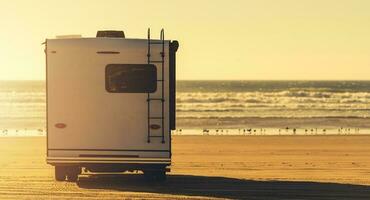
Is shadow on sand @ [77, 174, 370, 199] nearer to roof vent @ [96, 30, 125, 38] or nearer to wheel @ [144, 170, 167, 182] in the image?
wheel @ [144, 170, 167, 182]

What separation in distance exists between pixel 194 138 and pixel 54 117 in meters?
15.6

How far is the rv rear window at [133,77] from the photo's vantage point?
13.8 metres

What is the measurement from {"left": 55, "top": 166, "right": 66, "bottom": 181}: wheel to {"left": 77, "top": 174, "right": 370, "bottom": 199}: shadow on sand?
301mm

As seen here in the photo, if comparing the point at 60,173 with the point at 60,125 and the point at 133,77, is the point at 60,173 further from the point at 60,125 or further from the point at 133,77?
the point at 133,77

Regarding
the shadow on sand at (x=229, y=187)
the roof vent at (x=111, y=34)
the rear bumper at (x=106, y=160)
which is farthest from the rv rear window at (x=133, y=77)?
the shadow on sand at (x=229, y=187)

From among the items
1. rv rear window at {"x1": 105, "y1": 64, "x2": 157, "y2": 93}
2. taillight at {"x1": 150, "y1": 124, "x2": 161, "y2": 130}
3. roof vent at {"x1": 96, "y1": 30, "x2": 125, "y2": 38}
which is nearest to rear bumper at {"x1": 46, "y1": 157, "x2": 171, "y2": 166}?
taillight at {"x1": 150, "y1": 124, "x2": 161, "y2": 130}

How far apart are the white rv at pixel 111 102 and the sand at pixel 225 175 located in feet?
1.86

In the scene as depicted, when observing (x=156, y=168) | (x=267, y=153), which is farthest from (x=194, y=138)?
(x=156, y=168)

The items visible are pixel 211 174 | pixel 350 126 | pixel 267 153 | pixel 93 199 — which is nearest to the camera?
pixel 93 199

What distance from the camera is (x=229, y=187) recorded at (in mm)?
14094

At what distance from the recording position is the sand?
43.3 feet

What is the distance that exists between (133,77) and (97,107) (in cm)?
80

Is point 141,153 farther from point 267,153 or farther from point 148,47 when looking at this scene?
point 267,153

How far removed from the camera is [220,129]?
121 feet
